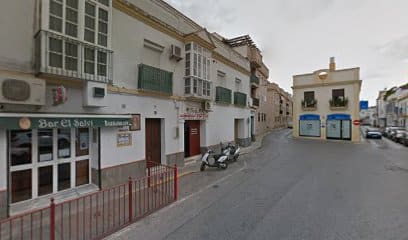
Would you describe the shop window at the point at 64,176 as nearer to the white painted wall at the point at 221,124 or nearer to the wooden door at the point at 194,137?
the wooden door at the point at 194,137

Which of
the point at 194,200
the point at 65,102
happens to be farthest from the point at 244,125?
the point at 65,102

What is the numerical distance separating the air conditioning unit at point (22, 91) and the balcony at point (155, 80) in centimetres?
328

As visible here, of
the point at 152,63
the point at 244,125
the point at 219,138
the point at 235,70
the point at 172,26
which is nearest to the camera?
the point at 152,63

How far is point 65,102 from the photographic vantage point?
18.8 ft

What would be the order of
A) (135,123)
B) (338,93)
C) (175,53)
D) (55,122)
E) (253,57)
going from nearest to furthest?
(55,122)
(135,123)
(175,53)
(253,57)
(338,93)

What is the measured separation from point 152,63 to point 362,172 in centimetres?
1001

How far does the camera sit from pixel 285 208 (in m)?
5.21

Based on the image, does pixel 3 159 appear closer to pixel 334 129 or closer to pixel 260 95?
pixel 334 129

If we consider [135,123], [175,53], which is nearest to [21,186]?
[135,123]

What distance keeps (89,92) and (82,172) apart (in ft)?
8.31

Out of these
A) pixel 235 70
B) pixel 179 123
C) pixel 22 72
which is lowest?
pixel 179 123

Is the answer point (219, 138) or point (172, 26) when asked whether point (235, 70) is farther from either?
point (172, 26)

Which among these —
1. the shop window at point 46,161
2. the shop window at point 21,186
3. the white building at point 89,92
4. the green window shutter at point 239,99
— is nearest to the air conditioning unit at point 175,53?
the white building at point 89,92

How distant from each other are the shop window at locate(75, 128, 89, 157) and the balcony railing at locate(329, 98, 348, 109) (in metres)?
25.1
